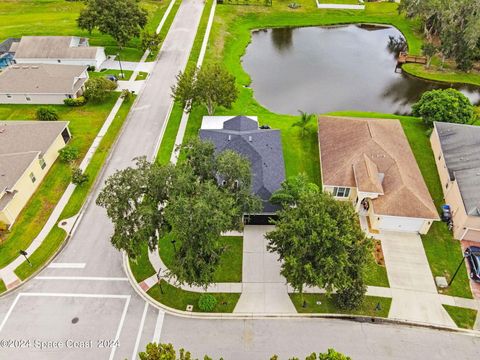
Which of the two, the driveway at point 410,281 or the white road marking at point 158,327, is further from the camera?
the driveway at point 410,281

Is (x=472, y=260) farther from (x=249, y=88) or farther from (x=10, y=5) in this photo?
(x=10, y=5)

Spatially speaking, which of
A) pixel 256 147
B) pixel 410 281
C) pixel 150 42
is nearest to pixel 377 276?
pixel 410 281

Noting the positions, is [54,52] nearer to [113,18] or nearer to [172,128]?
[113,18]

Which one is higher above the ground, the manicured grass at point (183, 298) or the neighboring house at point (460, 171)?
the neighboring house at point (460, 171)

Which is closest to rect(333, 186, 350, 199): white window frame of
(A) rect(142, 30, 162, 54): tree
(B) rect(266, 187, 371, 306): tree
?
(B) rect(266, 187, 371, 306): tree

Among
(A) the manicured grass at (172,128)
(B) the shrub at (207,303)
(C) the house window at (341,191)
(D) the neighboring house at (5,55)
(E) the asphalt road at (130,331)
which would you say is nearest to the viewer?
(E) the asphalt road at (130,331)

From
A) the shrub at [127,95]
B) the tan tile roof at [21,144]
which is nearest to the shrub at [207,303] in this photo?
the tan tile roof at [21,144]

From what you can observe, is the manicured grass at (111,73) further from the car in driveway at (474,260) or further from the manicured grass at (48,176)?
the car in driveway at (474,260)

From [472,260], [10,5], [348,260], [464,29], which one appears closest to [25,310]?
[348,260]
